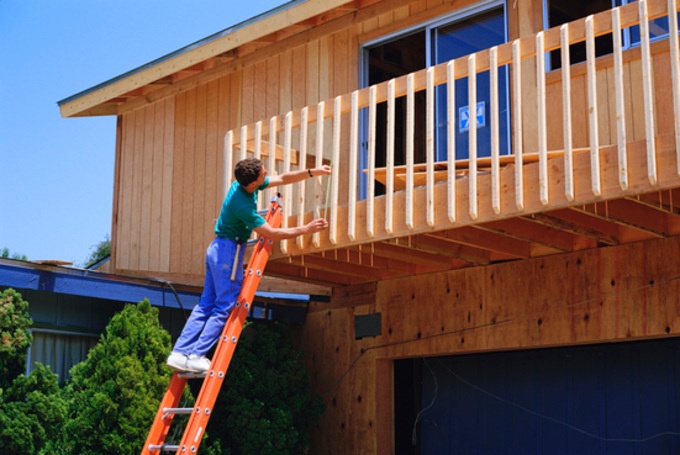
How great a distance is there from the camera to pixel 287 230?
25.4 feet

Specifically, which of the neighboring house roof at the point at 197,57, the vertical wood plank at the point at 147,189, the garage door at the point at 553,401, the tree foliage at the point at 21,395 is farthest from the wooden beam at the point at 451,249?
the vertical wood plank at the point at 147,189

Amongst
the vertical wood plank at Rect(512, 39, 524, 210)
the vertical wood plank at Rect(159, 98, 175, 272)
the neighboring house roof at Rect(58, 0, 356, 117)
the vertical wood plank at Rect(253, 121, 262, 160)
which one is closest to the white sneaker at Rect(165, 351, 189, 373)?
the vertical wood plank at Rect(253, 121, 262, 160)

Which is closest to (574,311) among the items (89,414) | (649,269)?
(649,269)

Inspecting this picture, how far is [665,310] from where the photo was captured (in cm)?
775

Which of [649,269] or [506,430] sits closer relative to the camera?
[649,269]

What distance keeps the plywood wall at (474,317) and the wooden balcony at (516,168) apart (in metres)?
0.19

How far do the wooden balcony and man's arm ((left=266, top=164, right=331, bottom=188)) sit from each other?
12.0 inches

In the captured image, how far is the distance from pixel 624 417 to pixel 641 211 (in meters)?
2.05

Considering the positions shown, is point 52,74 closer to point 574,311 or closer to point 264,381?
point 264,381

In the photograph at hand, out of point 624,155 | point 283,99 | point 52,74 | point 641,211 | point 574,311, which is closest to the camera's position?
point 624,155

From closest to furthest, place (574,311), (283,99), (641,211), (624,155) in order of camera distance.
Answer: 1. (624,155)
2. (641,211)
3. (574,311)
4. (283,99)

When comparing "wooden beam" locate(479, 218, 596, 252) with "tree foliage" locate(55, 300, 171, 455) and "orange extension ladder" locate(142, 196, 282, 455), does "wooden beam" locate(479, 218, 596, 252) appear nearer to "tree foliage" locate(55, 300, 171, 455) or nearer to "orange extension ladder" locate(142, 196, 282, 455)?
"orange extension ladder" locate(142, 196, 282, 455)

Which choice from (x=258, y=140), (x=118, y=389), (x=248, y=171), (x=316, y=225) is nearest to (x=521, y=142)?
(x=316, y=225)

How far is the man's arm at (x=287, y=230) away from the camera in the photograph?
7.68 m
